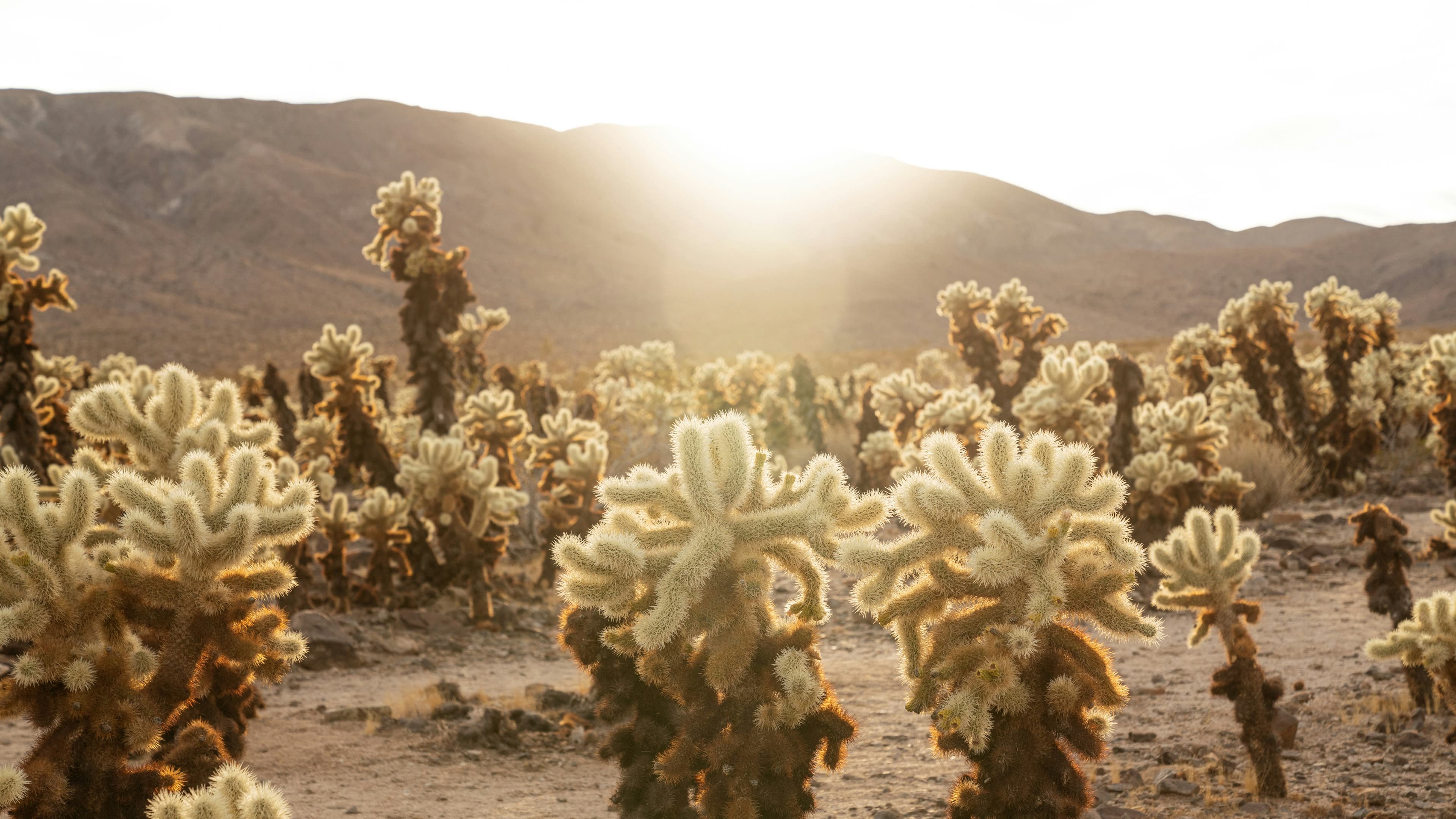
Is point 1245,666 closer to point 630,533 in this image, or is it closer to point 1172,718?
point 1172,718

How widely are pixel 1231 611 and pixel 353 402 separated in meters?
10.5

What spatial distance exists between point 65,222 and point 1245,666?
10340cm

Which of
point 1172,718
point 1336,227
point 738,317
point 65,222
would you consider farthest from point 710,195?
point 1172,718

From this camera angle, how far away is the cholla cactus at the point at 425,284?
1257cm

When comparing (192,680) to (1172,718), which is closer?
(192,680)

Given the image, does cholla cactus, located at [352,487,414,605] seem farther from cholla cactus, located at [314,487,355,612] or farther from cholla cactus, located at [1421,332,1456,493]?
cholla cactus, located at [1421,332,1456,493]

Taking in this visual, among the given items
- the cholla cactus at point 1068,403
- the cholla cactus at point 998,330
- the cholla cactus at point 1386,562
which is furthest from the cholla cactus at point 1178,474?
the cholla cactus at point 1386,562

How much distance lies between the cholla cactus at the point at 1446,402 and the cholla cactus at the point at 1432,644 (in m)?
6.34

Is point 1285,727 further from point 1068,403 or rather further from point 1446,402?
point 1446,402

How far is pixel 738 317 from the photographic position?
91.9 meters

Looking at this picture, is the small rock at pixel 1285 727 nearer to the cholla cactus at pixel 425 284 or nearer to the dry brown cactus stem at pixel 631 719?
the dry brown cactus stem at pixel 631 719

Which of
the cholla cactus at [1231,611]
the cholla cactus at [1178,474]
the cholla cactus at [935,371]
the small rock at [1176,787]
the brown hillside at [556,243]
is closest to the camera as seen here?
the cholla cactus at [1231,611]

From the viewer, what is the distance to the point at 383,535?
10.3m

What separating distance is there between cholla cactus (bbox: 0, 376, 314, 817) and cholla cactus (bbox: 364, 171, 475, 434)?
872 centimetres
